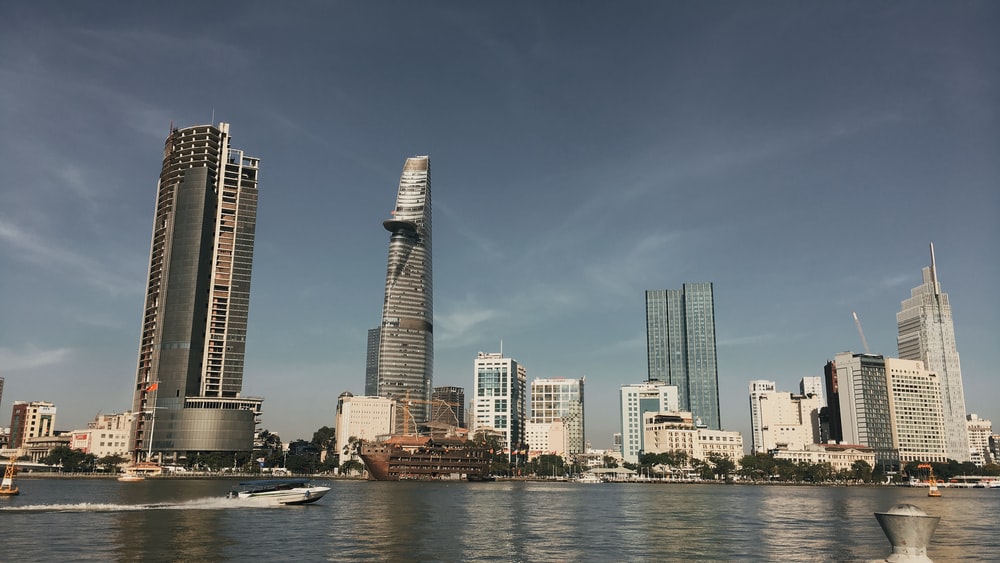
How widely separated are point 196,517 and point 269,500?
25851mm

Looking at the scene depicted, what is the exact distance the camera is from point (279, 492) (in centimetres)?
11006

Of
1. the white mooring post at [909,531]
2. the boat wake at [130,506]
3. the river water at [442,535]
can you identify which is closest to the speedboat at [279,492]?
the boat wake at [130,506]

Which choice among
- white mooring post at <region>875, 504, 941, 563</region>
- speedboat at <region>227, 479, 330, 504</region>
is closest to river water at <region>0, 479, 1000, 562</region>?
speedboat at <region>227, 479, 330, 504</region>

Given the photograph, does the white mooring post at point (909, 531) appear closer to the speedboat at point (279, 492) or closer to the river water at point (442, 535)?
the river water at point (442, 535)

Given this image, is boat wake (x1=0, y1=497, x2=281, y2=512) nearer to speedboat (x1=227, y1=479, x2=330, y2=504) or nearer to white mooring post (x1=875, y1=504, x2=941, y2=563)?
speedboat (x1=227, y1=479, x2=330, y2=504)

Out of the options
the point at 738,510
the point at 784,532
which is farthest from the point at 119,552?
the point at 738,510

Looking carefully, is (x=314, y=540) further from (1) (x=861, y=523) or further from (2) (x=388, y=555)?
(1) (x=861, y=523)

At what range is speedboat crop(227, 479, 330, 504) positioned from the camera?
10925cm

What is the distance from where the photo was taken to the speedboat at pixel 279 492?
4301 inches

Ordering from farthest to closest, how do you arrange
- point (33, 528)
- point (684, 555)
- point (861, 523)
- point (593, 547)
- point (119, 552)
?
point (861, 523)
point (33, 528)
point (593, 547)
point (684, 555)
point (119, 552)

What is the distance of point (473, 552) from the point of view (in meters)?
57.0

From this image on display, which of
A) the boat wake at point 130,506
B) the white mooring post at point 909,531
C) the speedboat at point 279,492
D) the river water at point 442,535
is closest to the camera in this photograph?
the white mooring post at point 909,531

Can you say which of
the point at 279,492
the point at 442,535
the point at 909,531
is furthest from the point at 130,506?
the point at 909,531

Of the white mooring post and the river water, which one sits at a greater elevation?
the white mooring post
